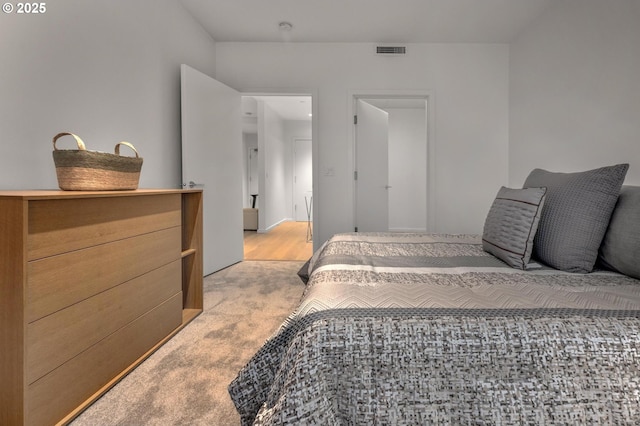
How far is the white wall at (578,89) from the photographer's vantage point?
221cm

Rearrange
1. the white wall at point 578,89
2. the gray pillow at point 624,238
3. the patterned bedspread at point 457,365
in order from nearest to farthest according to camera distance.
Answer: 1. the patterned bedspread at point 457,365
2. the gray pillow at point 624,238
3. the white wall at point 578,89

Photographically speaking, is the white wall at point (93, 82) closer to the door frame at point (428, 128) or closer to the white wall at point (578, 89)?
the door frame at point (428, 128)

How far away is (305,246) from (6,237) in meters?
4.15

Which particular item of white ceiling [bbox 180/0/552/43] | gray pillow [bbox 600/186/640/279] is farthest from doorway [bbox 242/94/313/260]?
gray pillow [bbox 600/186/640/279]

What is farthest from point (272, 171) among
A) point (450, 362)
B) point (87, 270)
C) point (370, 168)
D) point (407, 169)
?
point (450, 362)

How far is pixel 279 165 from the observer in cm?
789

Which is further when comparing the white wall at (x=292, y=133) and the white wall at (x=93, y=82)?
the white wall at (x=292, y=133)

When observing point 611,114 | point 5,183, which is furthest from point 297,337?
point 611,114

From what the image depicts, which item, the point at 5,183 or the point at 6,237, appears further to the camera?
the point at 5,183

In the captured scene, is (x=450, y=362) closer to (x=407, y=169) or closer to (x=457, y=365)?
(x=457, y=365)

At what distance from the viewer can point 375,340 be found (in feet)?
2.82

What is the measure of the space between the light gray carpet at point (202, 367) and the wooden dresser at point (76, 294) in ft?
0.29

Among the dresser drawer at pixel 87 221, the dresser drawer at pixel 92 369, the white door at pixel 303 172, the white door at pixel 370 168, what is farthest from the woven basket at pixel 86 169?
the white door at pixel 303 172

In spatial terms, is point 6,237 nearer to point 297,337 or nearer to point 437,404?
point 297,337
